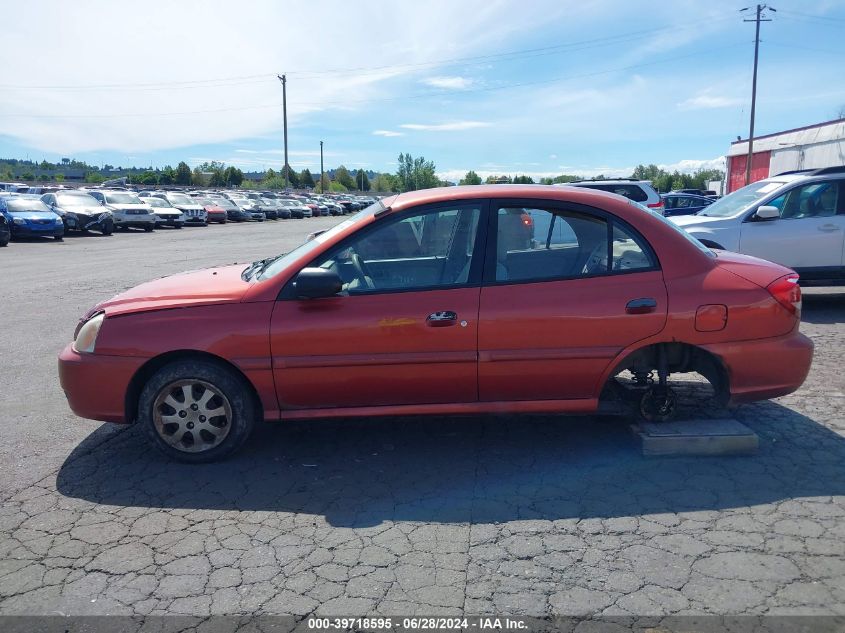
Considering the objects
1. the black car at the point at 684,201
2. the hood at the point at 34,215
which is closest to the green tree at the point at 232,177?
the hood at the point at 34,215

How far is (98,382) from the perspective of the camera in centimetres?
423

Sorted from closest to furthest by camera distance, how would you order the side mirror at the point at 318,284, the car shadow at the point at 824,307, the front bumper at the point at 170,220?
1. the side mirror at the point at 318,284
2. the car shadow at the point at 824,307
3. the front bumper at the point at 170,220

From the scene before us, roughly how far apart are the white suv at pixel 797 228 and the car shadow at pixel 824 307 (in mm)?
405

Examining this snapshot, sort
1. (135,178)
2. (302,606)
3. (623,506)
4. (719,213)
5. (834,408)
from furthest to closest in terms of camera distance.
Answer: (135,178)
(719,213)
(834,408)
(623,506)
(302,606)

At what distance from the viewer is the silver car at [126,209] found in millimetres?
27906

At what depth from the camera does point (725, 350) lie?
4258 mm

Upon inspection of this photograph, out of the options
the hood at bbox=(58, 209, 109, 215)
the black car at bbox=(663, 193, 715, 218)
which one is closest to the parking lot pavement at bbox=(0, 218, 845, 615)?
the black car at bbox=(663, 193, 715, 218)

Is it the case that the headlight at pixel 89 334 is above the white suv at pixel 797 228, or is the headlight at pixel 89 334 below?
below

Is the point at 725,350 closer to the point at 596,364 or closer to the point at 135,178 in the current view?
the point at 596,364

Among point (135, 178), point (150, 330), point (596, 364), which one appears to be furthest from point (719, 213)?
point (135, 178)

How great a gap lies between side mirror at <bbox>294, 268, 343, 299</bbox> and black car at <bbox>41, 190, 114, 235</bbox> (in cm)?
2494

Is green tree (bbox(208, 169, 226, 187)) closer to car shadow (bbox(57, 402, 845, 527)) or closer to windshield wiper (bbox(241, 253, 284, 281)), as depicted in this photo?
windshield wiper (bbox(241, 253, 284, 281))

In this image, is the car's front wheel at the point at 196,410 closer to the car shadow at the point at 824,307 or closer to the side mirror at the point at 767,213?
the car shadow at the point at 824,307

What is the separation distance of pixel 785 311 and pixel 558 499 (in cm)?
196
